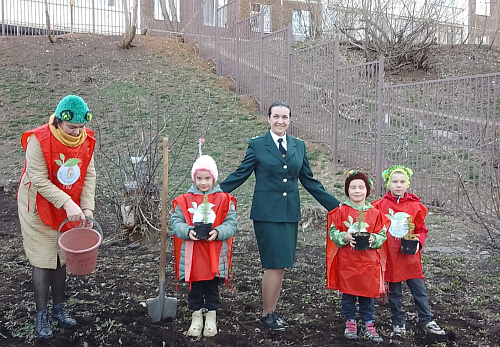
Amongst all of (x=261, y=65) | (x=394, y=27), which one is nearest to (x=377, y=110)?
(x=261, y=65)

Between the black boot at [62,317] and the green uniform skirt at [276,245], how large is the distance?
1333 mm

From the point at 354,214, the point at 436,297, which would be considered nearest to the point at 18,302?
the point at 354,214

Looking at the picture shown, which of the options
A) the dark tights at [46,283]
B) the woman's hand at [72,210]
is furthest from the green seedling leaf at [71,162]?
the dark tights at [46,283]

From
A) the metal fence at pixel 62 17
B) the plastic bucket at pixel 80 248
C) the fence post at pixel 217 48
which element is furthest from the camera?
the metal fence at pixel 62 17

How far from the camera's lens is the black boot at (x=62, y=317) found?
3459 millimetres

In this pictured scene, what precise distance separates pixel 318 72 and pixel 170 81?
4938mm

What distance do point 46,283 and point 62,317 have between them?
0.90 feet

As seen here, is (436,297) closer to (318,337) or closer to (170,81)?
(318,337)

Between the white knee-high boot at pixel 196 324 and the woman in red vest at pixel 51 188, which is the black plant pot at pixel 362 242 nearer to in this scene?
the white knee-high boot at pixel 196 324

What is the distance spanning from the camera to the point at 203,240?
338 centimetres

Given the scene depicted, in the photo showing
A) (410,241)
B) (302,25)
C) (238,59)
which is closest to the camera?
(410,241)

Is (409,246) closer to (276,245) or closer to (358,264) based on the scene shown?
(358,264)

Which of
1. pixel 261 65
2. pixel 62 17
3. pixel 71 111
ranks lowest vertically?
pixel 71 111

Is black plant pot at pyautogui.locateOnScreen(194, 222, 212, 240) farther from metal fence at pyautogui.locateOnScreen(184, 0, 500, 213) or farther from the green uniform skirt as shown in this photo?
metal fence at pyautogui.locateOnScreen(184, 0, 500, 213)
